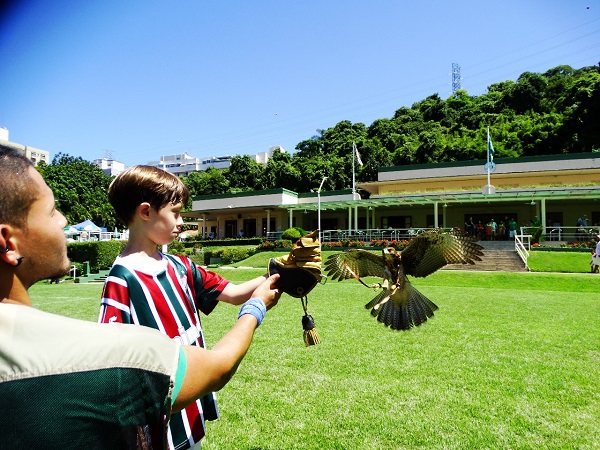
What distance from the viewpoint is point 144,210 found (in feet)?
6.45

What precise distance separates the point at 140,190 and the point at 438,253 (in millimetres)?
3345

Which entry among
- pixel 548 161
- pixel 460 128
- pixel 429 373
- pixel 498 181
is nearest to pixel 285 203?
pixel 498 181

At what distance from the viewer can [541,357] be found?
552 centimetres

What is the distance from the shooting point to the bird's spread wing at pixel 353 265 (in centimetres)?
460

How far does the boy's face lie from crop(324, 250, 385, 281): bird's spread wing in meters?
2.74

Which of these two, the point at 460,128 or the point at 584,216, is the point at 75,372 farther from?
the point at 460,128

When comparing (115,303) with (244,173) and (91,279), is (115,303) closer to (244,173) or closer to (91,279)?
(91,279)

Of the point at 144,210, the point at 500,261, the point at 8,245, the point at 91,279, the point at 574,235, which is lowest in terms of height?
the point at 91,279

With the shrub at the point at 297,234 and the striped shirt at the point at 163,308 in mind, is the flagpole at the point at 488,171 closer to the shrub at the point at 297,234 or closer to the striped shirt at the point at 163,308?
the shrub at the point at 297,234

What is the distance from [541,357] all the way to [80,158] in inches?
2420

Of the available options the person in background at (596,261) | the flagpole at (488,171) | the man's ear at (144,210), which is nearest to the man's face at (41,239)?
the man's ear at (144,210)

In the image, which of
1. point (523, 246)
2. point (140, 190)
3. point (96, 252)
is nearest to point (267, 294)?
point (140, 190)

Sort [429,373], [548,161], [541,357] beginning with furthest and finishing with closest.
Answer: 1. [548,161]
2. [541,357]
3. [429,373]

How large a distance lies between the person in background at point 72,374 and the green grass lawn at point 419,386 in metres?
2.62
